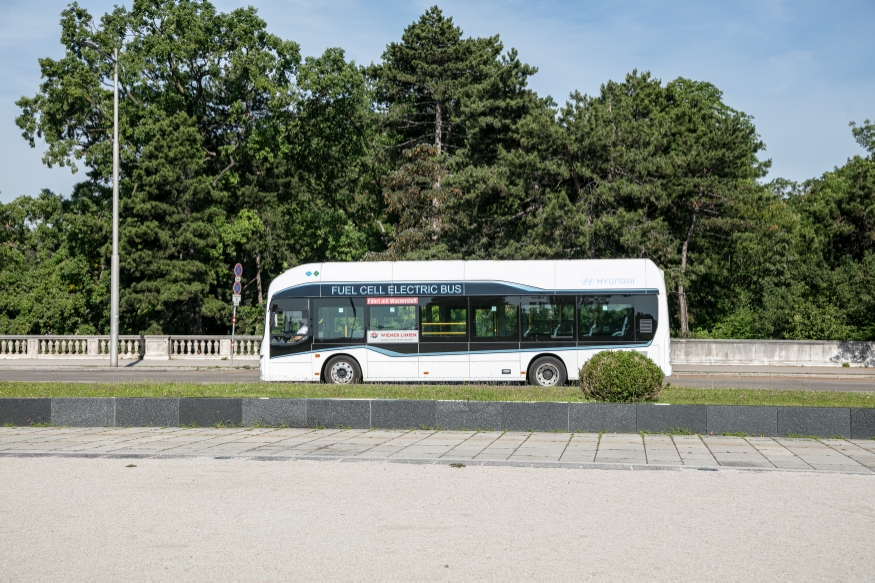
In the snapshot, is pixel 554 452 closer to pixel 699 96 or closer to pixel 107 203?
pixel 107 203

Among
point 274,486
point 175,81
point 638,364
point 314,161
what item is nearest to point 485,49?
point 314,161

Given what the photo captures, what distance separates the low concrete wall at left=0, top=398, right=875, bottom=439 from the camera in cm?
1329

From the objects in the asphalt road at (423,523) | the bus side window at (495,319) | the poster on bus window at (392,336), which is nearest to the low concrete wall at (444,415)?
the asphalt road at (423,523)

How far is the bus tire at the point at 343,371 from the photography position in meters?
23.2

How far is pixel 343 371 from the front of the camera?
76.7 ft

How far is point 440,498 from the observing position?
348 inches

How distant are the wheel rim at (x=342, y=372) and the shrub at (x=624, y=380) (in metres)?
10.0

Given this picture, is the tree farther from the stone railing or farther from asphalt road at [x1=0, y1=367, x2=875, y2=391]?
asphalt road at [x1=0, y1=367, x2=875, y2=391]

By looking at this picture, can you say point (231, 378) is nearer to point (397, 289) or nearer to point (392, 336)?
point (392, 336)

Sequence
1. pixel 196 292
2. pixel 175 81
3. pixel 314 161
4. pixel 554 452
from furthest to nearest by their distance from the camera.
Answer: pixel 314 161, pixel 175 81, pixel 196 292, pixel 554 452

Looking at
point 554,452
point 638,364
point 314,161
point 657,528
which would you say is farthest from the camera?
point 314,161

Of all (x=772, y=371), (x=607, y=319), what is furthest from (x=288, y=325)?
(x=772, y=371)

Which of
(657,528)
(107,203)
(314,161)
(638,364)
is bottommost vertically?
(657,528)

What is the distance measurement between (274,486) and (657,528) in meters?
4.12
